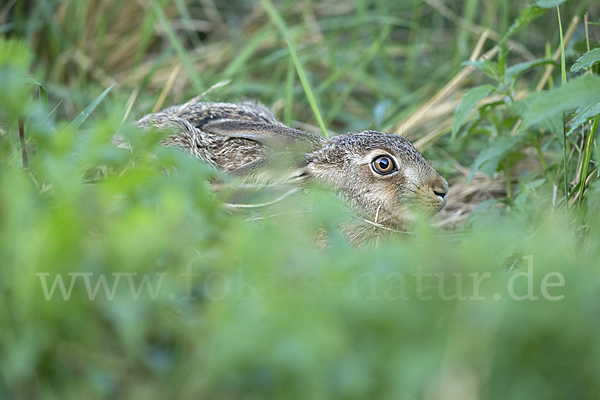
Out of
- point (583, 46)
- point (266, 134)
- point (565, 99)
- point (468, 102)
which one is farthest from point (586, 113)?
point (266, 134)

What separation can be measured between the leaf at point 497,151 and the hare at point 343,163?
25 centimetres

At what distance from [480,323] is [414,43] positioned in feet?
15.3

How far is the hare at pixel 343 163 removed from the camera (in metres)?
3.43

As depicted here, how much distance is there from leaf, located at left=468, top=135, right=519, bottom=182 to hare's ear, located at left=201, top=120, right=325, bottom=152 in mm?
973

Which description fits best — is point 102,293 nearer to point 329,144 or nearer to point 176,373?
point 176,373

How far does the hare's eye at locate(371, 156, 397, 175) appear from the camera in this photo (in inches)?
139

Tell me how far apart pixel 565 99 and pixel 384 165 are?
1582 mm

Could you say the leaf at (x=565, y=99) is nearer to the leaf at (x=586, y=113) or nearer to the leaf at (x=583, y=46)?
the leaf at (x=586, y=113)

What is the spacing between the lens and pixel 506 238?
5.36 feet

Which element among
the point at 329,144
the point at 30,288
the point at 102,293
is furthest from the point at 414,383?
the point at 329,144

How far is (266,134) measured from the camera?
339cm

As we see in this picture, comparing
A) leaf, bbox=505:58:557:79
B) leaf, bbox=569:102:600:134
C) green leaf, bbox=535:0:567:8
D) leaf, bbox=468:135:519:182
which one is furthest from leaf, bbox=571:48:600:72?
leaf, bbox=468:135:519:182

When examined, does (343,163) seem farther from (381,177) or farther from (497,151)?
(497,151)

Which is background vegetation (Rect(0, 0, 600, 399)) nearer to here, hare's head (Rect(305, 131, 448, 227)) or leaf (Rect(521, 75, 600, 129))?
leaf (Rect(521, 75, 600, 129))
